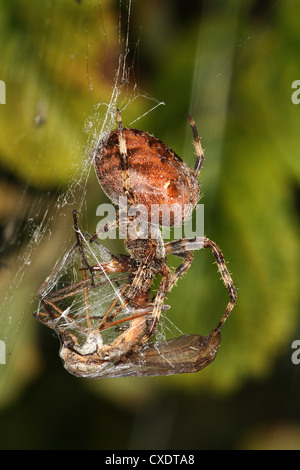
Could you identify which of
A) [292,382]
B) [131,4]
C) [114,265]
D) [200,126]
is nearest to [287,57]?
[200,126]

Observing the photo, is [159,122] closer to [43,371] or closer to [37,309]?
[37,309]

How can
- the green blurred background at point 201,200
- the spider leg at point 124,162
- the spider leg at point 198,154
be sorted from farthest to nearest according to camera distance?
the spider leg at point 198,154 < the spider leg at point 124,162 < the green blurred background at point 201,200

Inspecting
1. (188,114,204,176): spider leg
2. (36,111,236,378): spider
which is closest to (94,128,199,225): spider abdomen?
(36,111,236,378): spider

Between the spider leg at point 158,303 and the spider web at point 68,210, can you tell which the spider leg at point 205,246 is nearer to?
the spider leg at point 158,303

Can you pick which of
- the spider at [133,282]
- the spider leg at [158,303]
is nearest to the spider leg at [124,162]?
the spider at [133,282]

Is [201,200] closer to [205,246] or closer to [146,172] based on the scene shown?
[205,246]

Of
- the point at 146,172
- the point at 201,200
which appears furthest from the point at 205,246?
the point at 146,172
